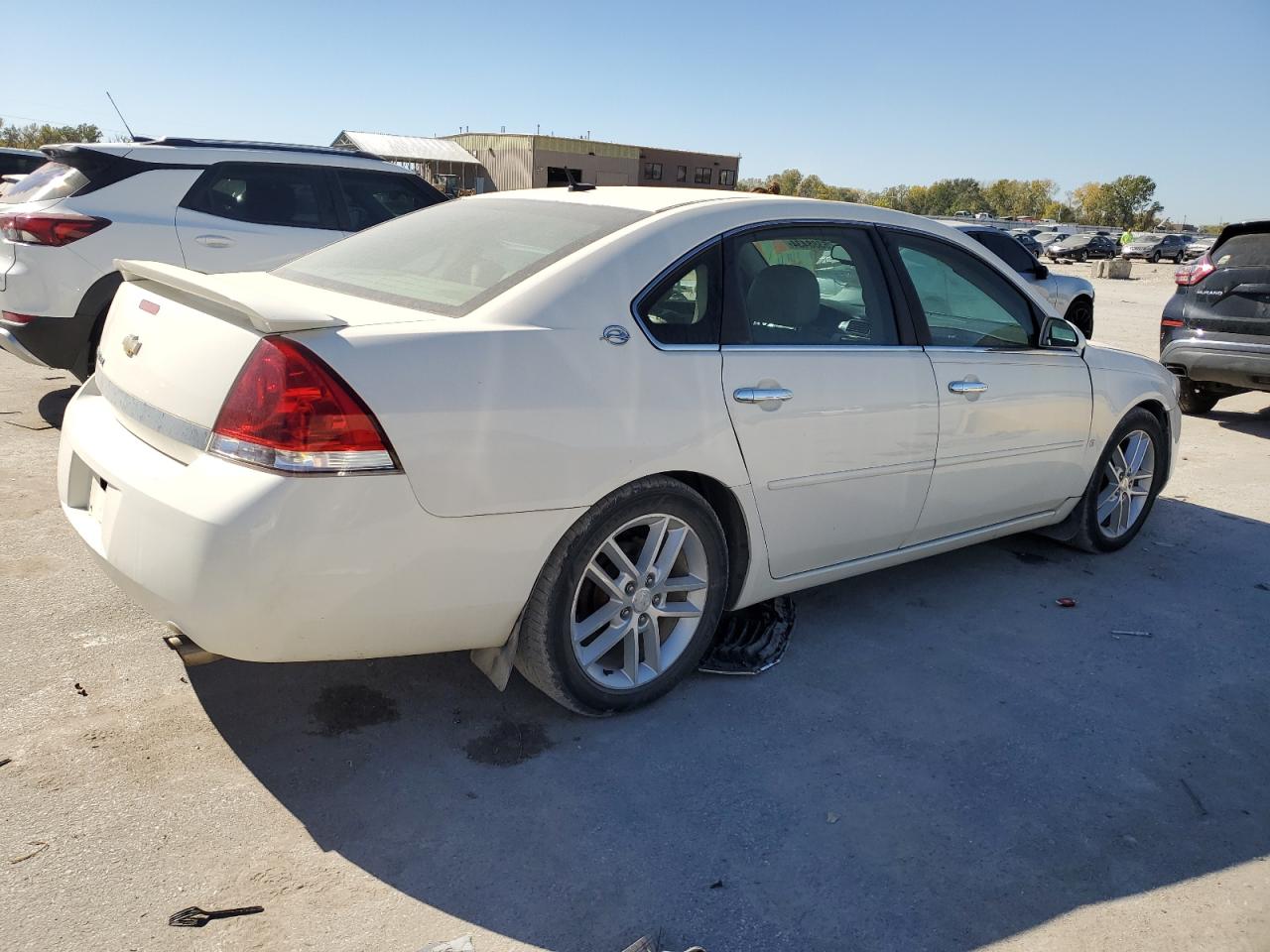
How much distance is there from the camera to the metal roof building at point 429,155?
53.8 meters

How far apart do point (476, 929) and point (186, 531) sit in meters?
1.19

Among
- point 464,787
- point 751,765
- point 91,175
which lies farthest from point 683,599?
point 91,175

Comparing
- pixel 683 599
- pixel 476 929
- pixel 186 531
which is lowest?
pixel 476 929

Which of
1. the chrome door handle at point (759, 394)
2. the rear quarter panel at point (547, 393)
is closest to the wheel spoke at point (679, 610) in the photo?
the rear quarter panel at point (547, 393)

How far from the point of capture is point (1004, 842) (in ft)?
8.93

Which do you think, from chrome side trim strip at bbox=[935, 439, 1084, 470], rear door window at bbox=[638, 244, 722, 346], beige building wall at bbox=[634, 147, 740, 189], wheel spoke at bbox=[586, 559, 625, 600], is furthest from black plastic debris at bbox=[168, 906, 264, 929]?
beige building wall at bbox=[634, 147, 740, 189]

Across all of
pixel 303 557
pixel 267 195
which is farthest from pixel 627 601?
pixel 267 195

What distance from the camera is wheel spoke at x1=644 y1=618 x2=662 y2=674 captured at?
324 cm

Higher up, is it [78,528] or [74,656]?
[78,528]

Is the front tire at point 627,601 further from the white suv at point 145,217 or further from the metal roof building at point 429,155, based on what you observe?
the metal roof building at point 429,155

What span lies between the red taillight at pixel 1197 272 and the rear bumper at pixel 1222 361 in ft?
1.78

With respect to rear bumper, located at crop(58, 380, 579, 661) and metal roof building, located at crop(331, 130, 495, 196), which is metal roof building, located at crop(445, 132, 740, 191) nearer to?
metal roof building, located at crop(331, 130, 495, 196)

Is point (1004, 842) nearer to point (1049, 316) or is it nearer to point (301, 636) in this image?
point (301, 636)

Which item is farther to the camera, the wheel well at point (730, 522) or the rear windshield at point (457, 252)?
the wheel well at point (730, 522)
